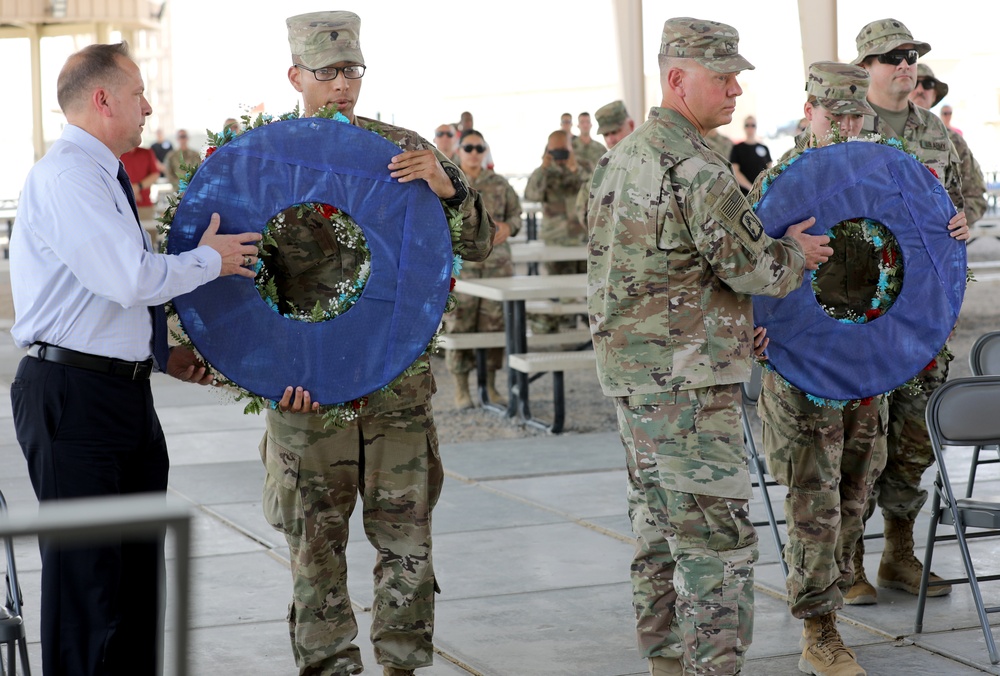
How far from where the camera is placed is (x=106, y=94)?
3.15m

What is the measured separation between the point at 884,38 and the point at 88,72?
2.89m

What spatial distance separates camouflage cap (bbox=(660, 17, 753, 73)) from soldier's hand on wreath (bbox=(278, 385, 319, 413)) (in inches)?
51.9

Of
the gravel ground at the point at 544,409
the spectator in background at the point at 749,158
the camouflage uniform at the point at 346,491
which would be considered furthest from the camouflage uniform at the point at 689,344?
the spectator in background at the point at 749,158

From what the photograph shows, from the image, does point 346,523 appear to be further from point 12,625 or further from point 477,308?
point 477,308

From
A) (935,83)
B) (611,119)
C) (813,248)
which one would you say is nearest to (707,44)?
(813,248)

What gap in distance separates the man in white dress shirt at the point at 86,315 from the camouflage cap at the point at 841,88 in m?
1.91

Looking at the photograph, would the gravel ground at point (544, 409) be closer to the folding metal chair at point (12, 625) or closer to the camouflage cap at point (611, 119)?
the camouflage cap at point (611, 119)

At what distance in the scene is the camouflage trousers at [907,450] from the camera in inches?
189

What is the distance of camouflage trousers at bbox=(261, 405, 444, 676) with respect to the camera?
138 inches

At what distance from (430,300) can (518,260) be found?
26.1 feet

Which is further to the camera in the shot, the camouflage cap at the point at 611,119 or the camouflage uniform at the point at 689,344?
the camouflage cap at the point at 611,119

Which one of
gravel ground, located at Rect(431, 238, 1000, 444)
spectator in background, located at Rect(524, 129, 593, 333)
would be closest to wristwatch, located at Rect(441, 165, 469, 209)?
gravel ground, located at Rect(431, 238, 1000, 444)

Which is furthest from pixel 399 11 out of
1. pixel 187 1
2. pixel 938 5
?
pixel 938 5

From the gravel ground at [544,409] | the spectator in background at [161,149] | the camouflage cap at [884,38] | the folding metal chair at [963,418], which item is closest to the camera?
the folding metal chair at [963,418]
